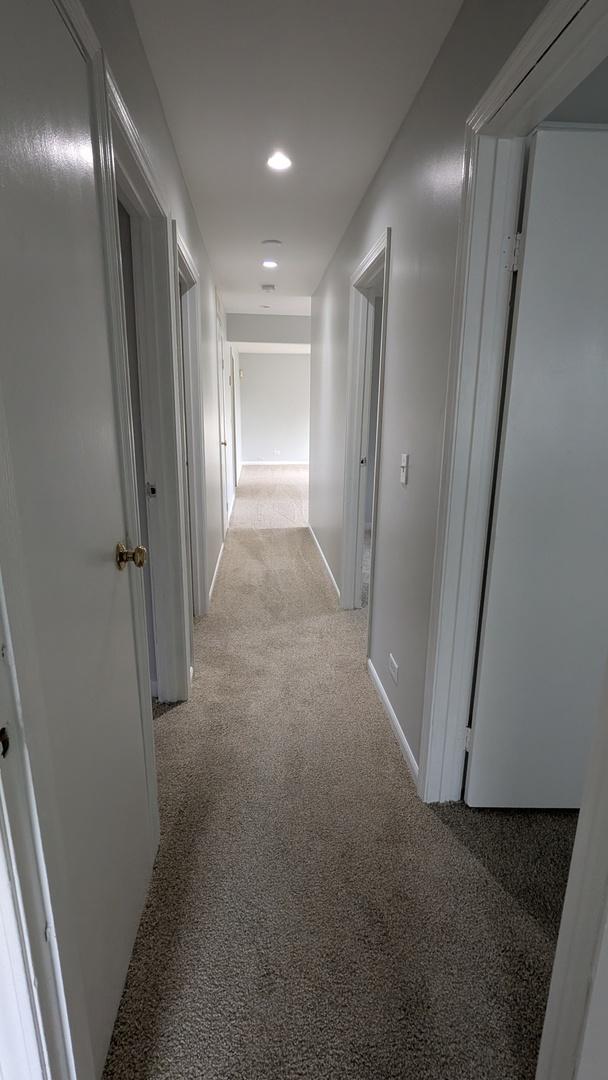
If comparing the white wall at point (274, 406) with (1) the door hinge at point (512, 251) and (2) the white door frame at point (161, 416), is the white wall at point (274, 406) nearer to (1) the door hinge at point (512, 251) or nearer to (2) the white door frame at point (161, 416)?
(2) the white door frame at point (161, 416)

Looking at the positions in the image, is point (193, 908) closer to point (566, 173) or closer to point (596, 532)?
point (596, 532)

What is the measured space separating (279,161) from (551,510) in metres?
2.04

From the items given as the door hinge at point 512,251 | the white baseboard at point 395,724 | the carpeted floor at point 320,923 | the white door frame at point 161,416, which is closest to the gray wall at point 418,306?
the white baseboard at point 395,724

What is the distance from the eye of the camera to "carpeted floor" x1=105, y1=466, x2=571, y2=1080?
3.68 ft

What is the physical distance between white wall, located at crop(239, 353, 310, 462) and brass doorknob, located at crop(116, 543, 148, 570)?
9755 mm

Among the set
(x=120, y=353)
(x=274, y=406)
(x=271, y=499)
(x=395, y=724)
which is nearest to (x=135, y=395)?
(x=120, y=353)

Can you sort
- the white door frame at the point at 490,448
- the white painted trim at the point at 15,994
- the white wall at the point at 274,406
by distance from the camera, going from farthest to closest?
the white wall at the point at 274,406 → the white door frame at the point at 490,448 → the white painted trim at the point at 15,994

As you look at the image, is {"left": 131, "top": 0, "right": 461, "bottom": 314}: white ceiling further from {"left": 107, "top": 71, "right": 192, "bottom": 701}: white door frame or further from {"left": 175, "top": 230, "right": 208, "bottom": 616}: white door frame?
{"left": 175, "top": 230, "right": 208, "bottom": 616}: white door frame

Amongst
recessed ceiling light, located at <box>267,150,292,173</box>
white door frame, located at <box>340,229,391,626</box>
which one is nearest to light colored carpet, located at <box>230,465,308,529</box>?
white door frame, located at <box>340,229,391,626</box>

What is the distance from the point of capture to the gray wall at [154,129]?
4.23 ft

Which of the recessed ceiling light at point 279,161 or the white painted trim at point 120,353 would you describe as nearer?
the white painted trim at point 120,353

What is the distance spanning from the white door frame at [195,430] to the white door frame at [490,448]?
1744 millimetres

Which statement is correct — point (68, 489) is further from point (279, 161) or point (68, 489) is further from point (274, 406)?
point (274, 406)

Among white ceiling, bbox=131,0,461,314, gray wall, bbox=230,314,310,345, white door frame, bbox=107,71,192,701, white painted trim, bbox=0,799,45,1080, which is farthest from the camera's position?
gray wall, bbox=230,314,310,345
